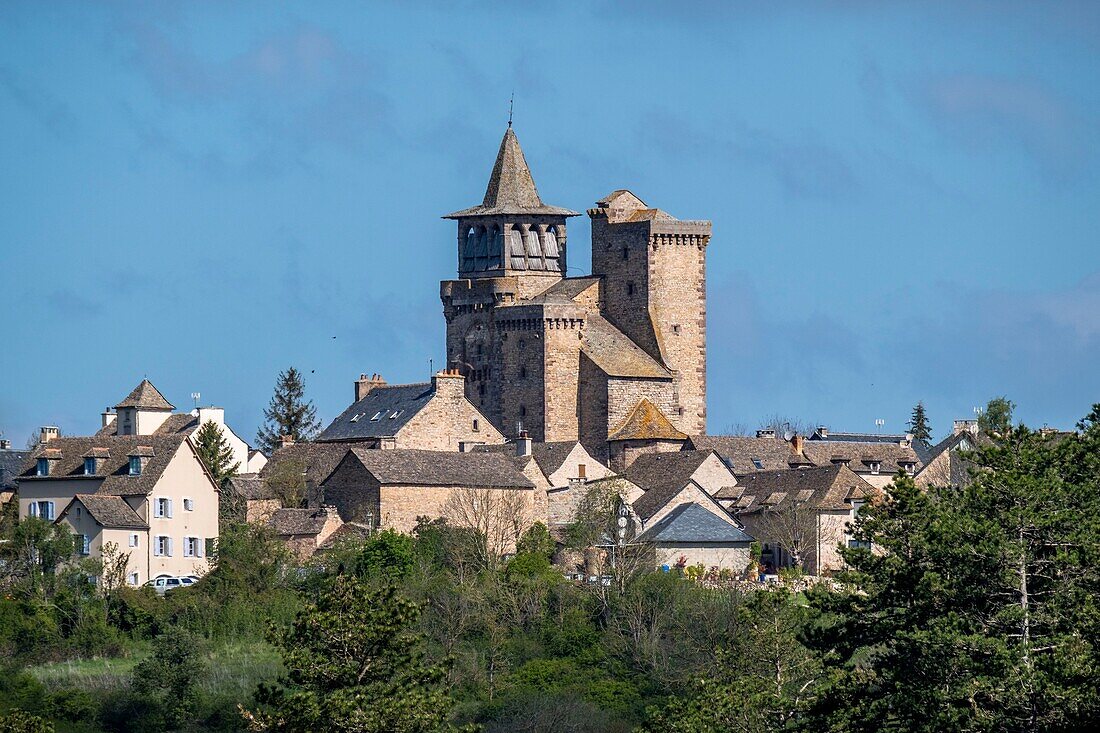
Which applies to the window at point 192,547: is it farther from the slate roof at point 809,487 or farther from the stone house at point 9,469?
the slate roof at point 809,487

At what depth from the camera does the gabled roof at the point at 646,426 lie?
103 m

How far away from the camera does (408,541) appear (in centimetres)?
8812

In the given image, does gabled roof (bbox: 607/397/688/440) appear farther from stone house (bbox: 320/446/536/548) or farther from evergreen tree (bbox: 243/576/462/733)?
evergreen tree (bbox: 243/576/462/733)

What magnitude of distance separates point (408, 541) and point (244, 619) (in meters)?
6.02

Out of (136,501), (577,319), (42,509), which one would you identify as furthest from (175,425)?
(136,501)

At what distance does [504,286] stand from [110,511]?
80.1 feet

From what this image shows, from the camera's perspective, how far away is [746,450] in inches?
4208

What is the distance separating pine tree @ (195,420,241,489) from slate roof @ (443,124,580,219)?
14.2m

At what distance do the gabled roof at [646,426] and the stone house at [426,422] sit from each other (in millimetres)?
4817

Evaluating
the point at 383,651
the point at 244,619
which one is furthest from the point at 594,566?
the point at 383,651

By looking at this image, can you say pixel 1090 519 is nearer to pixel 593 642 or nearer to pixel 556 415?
pixel 593 642

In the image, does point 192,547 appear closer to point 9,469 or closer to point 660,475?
point 9,469

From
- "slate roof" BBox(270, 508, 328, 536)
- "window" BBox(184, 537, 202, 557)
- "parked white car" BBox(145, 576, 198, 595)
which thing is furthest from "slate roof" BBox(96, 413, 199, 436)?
"parked white car" BBox(145, 576, 198, 595)

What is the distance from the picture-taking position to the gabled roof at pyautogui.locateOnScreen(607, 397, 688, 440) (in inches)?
4045
